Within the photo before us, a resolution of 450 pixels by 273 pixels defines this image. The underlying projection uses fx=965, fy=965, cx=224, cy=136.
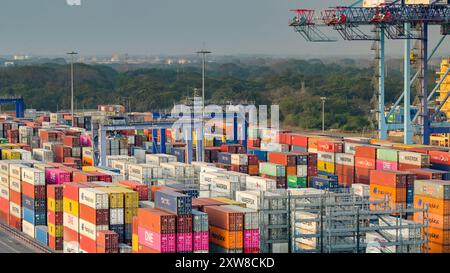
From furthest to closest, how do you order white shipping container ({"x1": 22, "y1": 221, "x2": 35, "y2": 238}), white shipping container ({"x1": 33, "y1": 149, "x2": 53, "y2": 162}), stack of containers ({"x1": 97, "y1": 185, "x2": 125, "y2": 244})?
white shipping container ({"x1": 33, "y1": 149, "x2": 53, "y2": 162}) → white shipping container ({"x1": 22, "y1": 221, "x2": 35, "y2": 238}) → stack of containers ({"x1": 97, "y1": 185, "x2": 125, "y2": 244})

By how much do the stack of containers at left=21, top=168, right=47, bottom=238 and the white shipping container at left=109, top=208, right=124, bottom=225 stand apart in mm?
6725

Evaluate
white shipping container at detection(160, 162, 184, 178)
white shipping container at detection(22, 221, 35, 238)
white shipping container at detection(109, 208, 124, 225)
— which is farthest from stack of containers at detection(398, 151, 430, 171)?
white shipping container at detection(22, 221, 35, 238)

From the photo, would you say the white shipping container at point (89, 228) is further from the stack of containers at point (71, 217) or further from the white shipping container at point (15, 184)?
the white shipping container at point (15, 184)

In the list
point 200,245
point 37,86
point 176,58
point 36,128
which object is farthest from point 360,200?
point 176,58

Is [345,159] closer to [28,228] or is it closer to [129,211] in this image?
[28,228]

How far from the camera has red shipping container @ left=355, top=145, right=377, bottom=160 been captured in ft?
121

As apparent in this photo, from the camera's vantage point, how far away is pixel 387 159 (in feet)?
118

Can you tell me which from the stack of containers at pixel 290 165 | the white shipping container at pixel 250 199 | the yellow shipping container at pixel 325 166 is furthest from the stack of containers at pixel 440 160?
the white shipping container at pixel 250 199

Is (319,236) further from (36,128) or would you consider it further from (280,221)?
(36,128)

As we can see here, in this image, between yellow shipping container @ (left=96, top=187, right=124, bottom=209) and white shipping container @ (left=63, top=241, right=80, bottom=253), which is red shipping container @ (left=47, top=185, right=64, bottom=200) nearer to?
white shipping container @ (left=63, top=241, right=80, bottom=253)

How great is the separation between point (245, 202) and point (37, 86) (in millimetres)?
114780

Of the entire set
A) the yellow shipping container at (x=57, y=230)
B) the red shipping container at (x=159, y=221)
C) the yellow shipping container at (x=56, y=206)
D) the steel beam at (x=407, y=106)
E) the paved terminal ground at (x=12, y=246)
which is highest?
the steel beam at (x=407, y=106)

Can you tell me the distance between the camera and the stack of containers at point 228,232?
24.0m

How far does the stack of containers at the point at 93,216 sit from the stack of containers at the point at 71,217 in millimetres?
677
